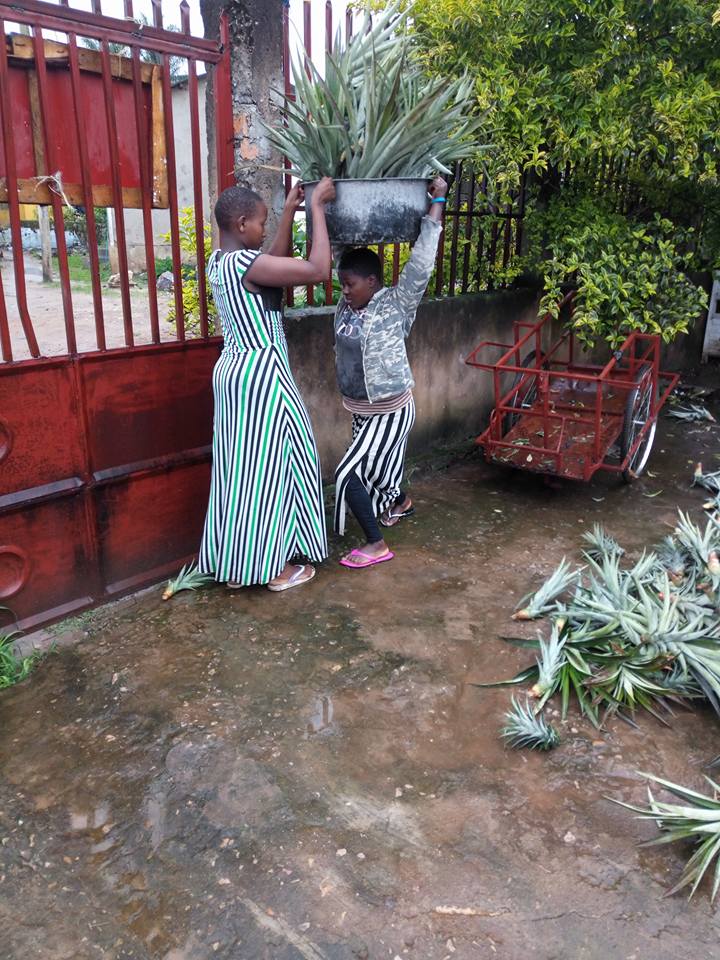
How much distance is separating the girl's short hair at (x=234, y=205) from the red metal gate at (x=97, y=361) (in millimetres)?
363

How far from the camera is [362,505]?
414cm

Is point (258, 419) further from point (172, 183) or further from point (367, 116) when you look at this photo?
point (367, 116)

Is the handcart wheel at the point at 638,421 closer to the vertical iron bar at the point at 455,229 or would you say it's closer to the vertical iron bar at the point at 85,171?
the vertical iron bar at the point at 455,229

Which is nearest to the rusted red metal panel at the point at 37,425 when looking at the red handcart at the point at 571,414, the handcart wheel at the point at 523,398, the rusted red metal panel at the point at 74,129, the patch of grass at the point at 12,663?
the patch of grass at the point at 12,663

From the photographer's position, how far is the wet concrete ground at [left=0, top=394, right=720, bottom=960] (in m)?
2.14

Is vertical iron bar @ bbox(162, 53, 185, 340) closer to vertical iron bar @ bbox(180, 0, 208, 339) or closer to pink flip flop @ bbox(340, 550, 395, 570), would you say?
vertical iron bar @ bbox(180, 0, 208, 339)

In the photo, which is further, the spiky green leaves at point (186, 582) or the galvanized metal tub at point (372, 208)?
the spiky green leaves at point (186, 582)

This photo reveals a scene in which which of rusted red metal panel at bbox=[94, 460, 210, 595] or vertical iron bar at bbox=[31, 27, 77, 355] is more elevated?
vertical iron bar at bbox=[31, 27, 77, 355]

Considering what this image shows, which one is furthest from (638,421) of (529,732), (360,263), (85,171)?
(85,171)

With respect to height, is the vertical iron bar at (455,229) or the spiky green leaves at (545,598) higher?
the vertical iron bar at (455,229)

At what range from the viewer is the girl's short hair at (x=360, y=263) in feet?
12.6

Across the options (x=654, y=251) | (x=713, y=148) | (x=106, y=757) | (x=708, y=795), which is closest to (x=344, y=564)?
(x=106, y=757)

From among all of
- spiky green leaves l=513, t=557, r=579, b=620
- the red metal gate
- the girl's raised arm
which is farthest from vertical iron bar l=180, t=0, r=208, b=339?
spiky green leaves l=513, t=557, r=579, b=620

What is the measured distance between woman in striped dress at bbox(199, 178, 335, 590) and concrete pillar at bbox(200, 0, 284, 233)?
58 cm
